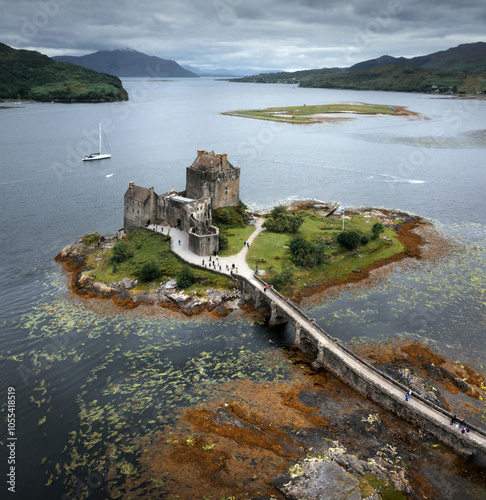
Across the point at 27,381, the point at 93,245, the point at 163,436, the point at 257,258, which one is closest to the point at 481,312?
the point at 257,258

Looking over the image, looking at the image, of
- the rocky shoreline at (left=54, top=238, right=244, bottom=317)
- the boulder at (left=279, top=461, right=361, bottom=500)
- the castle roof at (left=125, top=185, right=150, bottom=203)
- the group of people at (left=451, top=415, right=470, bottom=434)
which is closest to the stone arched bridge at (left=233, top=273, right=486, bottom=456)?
the group of people at (left=451, top=415, right=470, bottom=434)

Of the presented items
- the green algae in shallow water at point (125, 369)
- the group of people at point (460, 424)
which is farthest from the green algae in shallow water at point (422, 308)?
the green algae in shallow water at point (125, 369)

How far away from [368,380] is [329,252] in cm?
3715

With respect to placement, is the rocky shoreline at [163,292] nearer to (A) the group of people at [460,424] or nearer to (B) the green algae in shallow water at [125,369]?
(B) the green algae in shallow water at [125,369]

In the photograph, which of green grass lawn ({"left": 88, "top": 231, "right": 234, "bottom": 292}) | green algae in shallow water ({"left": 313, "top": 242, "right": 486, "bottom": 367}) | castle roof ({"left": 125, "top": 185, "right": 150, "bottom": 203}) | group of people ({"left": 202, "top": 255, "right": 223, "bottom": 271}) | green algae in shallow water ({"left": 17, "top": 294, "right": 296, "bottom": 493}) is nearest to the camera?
green algae in shallow water ({"left": 17, "top": 294, "right": 296, "bottom": 493})

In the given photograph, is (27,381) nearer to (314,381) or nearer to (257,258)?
(314,381)

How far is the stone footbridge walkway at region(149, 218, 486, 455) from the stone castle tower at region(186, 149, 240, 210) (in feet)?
75.8

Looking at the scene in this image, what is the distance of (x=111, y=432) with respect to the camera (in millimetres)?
42062

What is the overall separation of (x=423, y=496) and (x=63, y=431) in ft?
113

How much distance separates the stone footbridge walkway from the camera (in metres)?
40.8

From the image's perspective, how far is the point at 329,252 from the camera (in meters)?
81.2

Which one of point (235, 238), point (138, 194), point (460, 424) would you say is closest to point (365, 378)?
point (460, 424)

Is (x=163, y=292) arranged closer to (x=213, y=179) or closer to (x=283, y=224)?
(x=213, y=179)

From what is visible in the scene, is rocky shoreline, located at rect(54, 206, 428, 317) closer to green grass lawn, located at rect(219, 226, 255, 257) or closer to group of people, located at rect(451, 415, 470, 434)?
green grass lawn, located at rect(219, 226, 255, 257)
